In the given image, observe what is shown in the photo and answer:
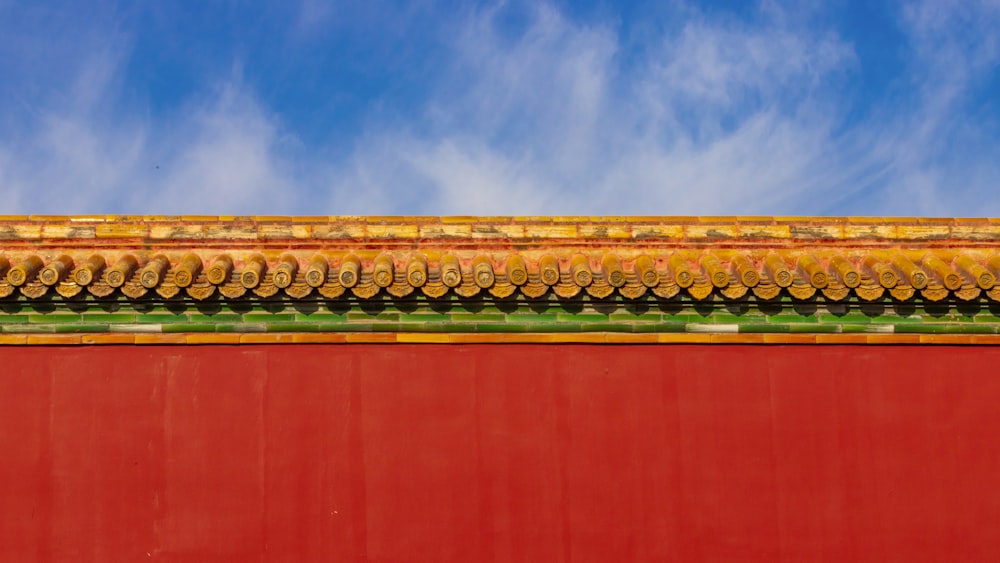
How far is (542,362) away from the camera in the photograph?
5.41 metres

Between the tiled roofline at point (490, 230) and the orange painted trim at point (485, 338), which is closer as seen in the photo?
the orange painted trim at point (485, 338)

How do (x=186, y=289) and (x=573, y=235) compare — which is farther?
(x=573, y=235)

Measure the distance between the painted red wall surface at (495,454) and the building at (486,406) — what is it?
14mm

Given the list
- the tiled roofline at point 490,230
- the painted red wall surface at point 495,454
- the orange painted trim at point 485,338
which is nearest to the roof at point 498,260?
the tiled roofline at point 490,230

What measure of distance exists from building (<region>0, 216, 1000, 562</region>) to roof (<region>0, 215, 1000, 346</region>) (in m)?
0.03

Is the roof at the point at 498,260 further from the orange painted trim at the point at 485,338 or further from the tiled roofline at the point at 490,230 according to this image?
the orange painted trim at the point at 485,338

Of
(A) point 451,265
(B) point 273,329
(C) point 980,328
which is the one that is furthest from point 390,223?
(C) point 980,328

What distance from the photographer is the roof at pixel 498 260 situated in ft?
16.9

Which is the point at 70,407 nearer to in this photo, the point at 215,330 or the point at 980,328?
the point at 215,330

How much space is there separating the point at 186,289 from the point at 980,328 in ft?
17.0

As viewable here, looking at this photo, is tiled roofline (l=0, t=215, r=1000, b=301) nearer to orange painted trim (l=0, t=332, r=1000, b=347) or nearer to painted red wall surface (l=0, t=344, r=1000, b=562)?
orange painted trim (l=0, t=332, r=1000, b=347)

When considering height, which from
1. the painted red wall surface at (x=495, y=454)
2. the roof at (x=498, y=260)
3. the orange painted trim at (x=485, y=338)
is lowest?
the painted red wall surface at (x=495, y=454)

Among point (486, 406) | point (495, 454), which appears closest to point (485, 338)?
point (486, 406)

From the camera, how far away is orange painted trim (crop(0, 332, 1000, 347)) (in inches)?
208
